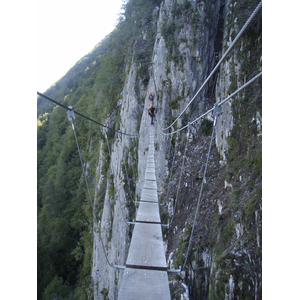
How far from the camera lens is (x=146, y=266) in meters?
2.28

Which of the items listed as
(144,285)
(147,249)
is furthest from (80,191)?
(144,285)

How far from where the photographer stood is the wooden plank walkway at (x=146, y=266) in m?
1.98

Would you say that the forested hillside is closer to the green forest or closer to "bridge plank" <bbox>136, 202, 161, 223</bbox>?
the green forest

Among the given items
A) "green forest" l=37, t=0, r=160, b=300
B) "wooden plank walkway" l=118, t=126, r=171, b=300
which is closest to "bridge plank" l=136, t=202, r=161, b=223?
"wooden plank walkway" l=118, t=126, r=171, b=300

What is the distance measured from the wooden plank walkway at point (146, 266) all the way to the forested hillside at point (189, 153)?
113cm

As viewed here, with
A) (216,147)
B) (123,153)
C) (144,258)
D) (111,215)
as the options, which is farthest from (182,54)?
(111,215)

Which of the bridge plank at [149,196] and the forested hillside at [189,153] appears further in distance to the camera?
the bridge plank at [149,196]

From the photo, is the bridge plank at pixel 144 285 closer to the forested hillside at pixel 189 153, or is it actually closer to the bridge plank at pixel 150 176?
the forested hillside at pixel 189 153

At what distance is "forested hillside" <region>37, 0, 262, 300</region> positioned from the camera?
311 cm

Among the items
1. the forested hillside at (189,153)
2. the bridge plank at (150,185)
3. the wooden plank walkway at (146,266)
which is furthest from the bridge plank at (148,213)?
the bridge plank at (150,185)

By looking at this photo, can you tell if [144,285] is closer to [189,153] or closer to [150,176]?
[150,176]

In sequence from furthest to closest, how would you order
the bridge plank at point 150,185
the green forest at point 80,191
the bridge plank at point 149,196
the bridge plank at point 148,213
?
the green forest at point 80,191
the bridge plank at point 150,185
the bridge plank at point 149,196
the bridge plank at point 148,213

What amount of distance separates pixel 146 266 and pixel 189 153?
4412mm
